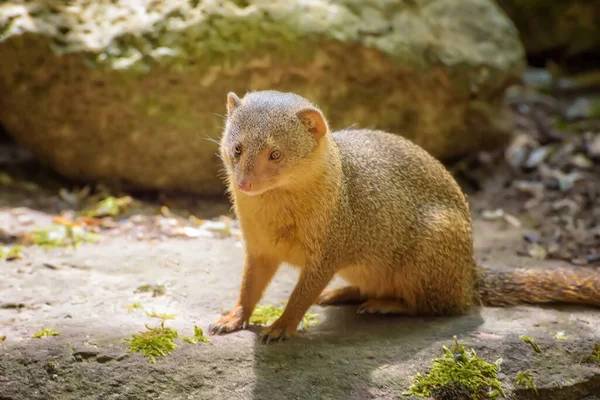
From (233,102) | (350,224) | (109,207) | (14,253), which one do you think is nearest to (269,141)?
(233,102)

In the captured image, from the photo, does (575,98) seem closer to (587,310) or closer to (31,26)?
(587,310)

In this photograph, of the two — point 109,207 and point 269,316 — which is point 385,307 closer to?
point 269,316

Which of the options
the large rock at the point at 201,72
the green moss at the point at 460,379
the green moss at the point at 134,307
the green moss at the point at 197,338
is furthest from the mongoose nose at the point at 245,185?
the large rock at the point at 201,72

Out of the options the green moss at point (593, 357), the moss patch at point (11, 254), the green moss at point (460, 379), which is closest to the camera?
the green moss at point (460, 379)

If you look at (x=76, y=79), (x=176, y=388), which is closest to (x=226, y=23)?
(x=76, y=79)

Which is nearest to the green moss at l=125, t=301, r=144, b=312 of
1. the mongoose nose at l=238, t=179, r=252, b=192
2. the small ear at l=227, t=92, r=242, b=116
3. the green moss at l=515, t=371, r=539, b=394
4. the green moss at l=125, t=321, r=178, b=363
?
the green moss at l=125, t=321, r=178, b=363

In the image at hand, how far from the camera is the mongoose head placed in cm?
363

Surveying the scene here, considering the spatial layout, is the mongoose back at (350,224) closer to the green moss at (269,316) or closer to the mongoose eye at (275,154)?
the mongoose eye at (275,154)

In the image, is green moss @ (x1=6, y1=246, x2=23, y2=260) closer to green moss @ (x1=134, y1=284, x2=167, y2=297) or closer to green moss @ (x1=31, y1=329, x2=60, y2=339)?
green moss @ (x1=134, y1=284, x2=167, y2=297)

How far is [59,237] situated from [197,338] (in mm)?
2534

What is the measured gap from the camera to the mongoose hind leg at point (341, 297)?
486 cm

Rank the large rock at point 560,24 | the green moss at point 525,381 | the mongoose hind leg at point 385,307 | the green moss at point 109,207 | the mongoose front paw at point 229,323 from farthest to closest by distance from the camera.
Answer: the large rock at point 560,24
the green moss at point 109,207
the mongoose hind leg at point 385,307
the mongoose front paw at point 229,323
the green moss at point 525,381

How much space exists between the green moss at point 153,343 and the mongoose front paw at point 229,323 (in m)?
0.29

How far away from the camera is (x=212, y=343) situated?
3.78 metres
